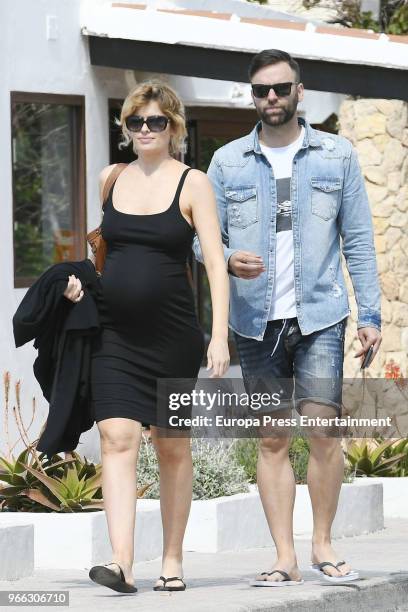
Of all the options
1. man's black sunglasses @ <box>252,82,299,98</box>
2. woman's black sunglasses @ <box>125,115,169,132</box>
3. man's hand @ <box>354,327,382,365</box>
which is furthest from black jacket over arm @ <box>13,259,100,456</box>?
man's hand @ <box>354,327,382,365</box>

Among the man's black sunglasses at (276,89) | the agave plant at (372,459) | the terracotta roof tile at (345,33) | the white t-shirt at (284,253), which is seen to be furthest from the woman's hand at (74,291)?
the terracotta roof tile at (345,33)

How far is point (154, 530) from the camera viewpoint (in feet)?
26.8

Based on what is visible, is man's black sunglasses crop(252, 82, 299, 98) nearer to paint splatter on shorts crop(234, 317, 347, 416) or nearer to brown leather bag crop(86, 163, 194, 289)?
brown leather bag crop(86, 163, 194, 289)

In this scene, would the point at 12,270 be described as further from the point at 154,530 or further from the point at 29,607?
the point at 29,607

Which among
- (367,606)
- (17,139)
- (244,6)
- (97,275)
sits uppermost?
(244,6)

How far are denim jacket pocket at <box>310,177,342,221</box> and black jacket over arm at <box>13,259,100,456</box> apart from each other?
36.5 inches

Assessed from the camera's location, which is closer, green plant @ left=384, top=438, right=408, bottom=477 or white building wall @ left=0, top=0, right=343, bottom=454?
green plant @ left=384, top=438, right=408, bottom=477

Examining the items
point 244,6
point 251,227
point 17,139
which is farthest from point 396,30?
point 251,227

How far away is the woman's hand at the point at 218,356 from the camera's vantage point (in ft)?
20.8

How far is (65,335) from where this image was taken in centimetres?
653

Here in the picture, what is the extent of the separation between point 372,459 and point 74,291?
14.4ft

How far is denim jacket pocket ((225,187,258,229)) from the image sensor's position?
22.0ft

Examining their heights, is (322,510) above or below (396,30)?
below

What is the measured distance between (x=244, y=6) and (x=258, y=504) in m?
5.89
